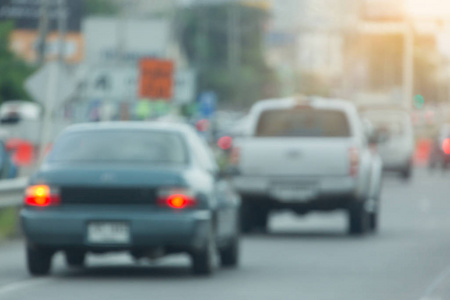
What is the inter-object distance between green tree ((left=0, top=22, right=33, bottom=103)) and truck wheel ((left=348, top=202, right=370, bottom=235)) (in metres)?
41.5

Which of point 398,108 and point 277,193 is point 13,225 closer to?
point 277,193

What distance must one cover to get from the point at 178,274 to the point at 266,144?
23.1 ft

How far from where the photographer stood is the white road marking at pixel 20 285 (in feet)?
46.5

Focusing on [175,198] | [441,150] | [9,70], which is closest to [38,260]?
[175,198]

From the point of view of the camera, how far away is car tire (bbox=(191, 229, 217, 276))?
15382 millimetres

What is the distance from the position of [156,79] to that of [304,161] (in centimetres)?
1107

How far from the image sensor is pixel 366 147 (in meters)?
24.3

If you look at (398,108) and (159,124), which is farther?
(398,108)

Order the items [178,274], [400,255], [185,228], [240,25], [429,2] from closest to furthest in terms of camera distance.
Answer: [185,228] → [178,274] → [400,255] → [429,2] → [240,25]

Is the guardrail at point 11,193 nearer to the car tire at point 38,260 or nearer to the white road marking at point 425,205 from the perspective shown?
the car tire at point 38,260

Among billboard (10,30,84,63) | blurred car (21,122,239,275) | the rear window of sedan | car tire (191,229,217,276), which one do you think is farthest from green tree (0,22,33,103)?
blurred car (21,122,239,275)

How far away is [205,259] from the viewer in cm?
1553

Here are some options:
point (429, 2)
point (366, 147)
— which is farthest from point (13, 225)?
point (429, 2)

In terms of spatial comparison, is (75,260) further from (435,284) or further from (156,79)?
(156,79)
